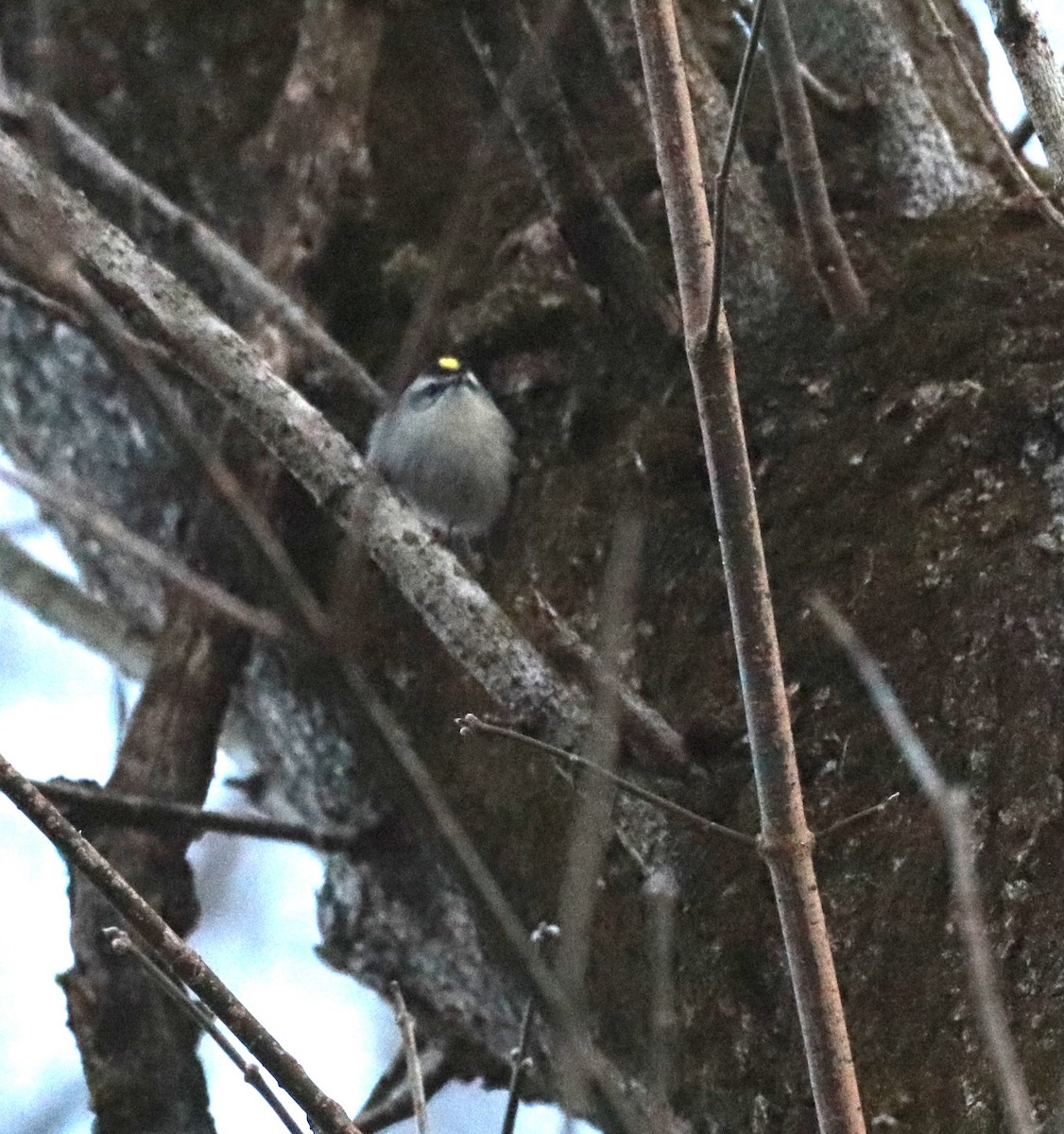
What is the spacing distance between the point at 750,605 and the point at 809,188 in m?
1.24

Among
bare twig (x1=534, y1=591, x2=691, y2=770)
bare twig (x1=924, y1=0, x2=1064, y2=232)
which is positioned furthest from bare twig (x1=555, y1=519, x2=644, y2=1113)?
bare twig (x1=924, y1=0, x2=1064, y2=232)

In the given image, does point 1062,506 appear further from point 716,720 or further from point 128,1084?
point 128,1084

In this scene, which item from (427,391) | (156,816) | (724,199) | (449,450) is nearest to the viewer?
(724,199)

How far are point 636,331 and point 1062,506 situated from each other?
2.63ft

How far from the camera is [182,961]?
4.10 ft

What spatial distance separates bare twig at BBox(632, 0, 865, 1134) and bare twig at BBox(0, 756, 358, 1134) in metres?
0.38

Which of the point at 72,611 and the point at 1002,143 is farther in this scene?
the point at 72,611

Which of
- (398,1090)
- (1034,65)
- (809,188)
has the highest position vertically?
(809,188)

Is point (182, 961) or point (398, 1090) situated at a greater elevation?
point (398, 1090)

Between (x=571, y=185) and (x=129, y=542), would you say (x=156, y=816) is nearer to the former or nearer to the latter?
(x=129, y=542)

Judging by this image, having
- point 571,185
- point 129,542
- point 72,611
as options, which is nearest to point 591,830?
point 129,542

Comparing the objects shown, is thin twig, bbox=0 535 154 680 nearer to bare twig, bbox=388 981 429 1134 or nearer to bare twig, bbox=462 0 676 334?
bare twig, bbox=462 0 676 334

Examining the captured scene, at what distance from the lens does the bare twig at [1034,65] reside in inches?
59.4

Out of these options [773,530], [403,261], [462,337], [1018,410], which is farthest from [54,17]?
[1018,410]
